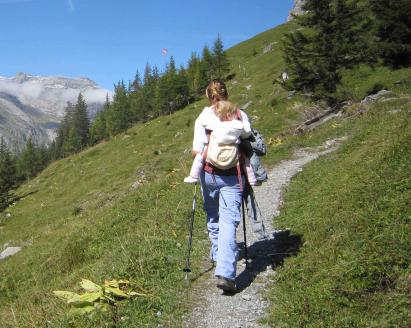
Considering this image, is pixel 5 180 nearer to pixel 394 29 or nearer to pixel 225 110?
pixel 394 29

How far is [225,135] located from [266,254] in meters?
3.11

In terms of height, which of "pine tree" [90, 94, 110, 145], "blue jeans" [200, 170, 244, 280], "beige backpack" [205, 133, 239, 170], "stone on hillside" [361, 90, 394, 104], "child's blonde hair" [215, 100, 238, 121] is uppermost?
"pine tree" [90, 94, 110, 145]

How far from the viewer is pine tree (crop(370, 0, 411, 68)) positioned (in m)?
26.5

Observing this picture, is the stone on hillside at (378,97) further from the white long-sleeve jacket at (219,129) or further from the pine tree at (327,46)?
the white long-sleeve jacket at (219,129)

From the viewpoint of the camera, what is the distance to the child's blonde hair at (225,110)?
6.62m

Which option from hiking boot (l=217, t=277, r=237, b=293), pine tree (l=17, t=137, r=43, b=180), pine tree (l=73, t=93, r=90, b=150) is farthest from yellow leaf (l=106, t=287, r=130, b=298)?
pine tree (l=17, t=137, r=43, b=180)

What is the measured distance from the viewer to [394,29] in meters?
27.4

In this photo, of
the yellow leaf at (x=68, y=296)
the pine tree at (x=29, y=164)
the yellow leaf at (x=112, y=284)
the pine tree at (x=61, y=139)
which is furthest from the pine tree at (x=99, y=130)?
the yellow leaf at (x=112, y=284)

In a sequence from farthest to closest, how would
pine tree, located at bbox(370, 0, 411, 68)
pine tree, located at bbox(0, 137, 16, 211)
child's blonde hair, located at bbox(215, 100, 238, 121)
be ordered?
pine tree, located at bbox(0, 137, 16, 211), pine tree, located at bbox(370, 0, 411, 68), child's blonde hair, located at bbox(215, 100, 238, 121)

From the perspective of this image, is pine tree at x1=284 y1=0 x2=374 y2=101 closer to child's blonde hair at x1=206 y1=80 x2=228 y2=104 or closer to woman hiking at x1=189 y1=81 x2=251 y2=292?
child's blonde hair at x1=206 y1=80 x2=228 y2=104

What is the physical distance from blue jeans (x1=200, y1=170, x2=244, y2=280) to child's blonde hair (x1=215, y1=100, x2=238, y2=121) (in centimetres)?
97

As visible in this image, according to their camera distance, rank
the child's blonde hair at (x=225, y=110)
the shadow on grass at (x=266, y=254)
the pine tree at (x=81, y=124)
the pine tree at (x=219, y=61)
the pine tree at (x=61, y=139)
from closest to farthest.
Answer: the child's blonde hair at (x=225, y=110) < the shadow on grass at (x=266, y=254) < the pine tree at (x=219, y=61) < the pine tree at (x=81, y=124) < the pine tree at (x=61, y=139)

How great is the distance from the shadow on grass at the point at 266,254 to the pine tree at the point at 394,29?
23220 millimetres

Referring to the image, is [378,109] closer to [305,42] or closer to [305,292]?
[305,42]
